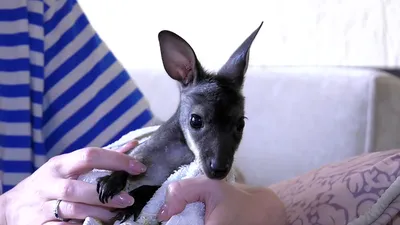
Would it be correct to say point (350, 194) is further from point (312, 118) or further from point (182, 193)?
point (312, 118)

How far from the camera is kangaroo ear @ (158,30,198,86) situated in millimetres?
836

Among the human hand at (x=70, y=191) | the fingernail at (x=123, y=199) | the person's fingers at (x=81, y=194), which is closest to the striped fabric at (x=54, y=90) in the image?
the human hand at (x=70, y=191)

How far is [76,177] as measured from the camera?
0.87 m

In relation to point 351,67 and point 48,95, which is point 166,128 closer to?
point 48,95

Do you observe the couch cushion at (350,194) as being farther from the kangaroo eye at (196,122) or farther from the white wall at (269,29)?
the white wall at (269,29)

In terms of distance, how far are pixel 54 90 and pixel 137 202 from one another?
1.60 ft

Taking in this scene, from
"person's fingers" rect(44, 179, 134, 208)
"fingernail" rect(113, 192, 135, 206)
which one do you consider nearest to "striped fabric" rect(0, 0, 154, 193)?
"person's fingers" rect(44, 179, 134, 208)

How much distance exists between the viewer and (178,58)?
2.80 feet

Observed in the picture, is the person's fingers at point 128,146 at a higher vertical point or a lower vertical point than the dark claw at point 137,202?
higher

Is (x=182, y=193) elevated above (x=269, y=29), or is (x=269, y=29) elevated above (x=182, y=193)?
(x=269, y=29)

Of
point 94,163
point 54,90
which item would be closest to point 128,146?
point 94,163

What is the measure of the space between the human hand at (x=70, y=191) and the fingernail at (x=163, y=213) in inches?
1.6

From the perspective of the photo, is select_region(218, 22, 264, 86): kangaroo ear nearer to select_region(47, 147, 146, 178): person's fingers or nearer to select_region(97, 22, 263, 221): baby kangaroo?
select_region(97, 22, 263, 221): baby kangaroo

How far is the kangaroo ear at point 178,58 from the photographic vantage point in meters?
0.84
